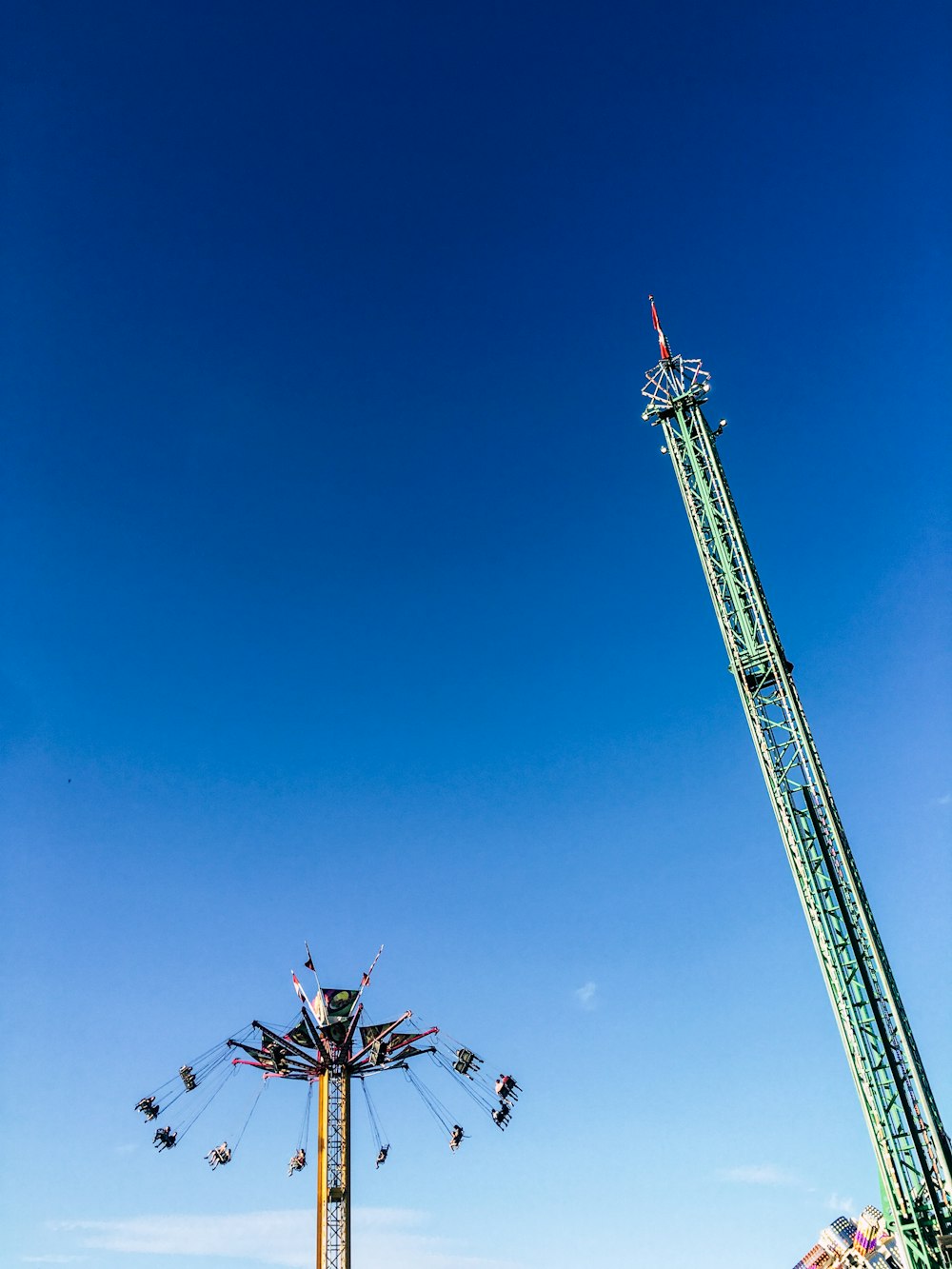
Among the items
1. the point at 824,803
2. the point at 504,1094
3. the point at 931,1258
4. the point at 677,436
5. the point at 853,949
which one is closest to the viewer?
the point at 931,1258

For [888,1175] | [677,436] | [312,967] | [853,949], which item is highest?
[677,436]

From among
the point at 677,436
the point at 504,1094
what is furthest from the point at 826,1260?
the point at 677,436

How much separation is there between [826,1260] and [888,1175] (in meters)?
106

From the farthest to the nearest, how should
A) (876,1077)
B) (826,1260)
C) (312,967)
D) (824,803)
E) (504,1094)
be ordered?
1. (826,1260)
2. (312,967)
3. (504,1094)
4. (824,803)
5. (876,1077)

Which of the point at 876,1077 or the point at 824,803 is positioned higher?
the point at 824,803

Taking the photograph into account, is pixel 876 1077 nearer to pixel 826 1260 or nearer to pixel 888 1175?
pixel 888 1175

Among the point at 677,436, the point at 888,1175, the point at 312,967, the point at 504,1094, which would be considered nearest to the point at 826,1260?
the point at 504,1094

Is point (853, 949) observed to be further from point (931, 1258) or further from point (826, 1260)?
point (826, 1260)

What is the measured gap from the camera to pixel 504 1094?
57812mm

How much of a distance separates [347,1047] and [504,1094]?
34.1ft

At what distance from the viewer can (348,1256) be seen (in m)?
51.8

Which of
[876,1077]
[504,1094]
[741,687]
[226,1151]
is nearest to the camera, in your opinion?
[876,1077]

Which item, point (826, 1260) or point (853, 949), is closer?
point (853, 949)

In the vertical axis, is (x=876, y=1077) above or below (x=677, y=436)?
below
